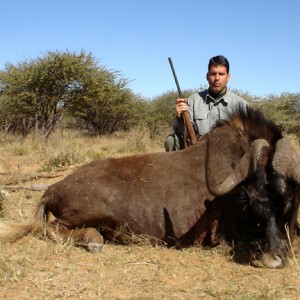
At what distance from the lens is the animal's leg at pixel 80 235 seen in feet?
13.0

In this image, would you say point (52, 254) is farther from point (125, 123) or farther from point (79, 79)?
point (125, 123)

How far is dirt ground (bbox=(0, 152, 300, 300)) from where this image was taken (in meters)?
2.94

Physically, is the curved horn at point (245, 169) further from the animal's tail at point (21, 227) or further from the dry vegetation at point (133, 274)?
the animal's tail at point (21, 227)

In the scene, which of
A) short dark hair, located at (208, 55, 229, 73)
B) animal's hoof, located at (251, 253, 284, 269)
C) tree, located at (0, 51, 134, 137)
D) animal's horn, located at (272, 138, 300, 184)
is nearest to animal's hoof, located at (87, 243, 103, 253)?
animal's hoof, located at (251, 253, 284, 269)

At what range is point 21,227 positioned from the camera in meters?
4.29

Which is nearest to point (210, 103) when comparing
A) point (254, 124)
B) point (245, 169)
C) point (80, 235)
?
point (254, 124)

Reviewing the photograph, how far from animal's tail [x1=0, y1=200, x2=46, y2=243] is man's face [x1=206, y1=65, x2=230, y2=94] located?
2.43m

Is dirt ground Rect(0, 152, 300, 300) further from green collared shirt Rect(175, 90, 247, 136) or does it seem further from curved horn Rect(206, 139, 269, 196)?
green collared shirt Rect(175, 90, 247, 136)

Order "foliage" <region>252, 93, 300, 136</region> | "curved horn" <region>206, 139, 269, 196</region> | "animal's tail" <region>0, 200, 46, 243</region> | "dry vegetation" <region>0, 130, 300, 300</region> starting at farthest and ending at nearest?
"foliage" <region>252, 93, 300, 136</region> → "animal's tail" <region>0, 200, 46, 243</region> → "curved horn" <region>206, 139, 269, 196</region> → "dry vegetation" <region>0, 130, 300, 300</region>

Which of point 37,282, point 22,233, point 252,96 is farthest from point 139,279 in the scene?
point 252,96

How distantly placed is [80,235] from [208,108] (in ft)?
7.68

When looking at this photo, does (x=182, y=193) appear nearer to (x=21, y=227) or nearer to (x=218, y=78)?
(x=21, y=227)

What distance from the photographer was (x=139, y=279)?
10.7ft

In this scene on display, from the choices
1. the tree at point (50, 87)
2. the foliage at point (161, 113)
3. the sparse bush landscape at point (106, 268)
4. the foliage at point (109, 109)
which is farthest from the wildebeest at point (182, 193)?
the foliage at point (161, 113)
